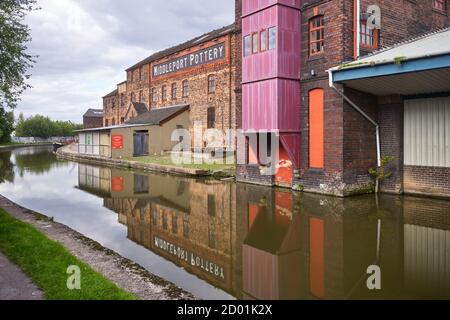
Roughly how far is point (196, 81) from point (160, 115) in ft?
13.6

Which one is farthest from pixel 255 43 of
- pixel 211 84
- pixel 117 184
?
pixel 211 84

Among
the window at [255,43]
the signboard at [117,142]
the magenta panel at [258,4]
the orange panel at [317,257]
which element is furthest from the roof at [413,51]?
the signboard at [117,142]

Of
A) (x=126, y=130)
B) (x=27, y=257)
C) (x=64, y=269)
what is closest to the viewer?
(x=64, y=269)

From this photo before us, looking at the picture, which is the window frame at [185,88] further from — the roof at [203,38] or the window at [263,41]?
the window at [263,41]

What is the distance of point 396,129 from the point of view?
38.9ft

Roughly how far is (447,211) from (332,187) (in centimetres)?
331

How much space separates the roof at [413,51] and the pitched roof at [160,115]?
17.8 meters

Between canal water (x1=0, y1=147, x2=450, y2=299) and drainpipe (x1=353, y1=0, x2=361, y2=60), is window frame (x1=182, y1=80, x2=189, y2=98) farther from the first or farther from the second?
drainpipe (x1=353, y1=0, x2=361, y2=60)

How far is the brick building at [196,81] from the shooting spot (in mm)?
23859

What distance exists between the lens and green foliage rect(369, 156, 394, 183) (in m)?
12.0

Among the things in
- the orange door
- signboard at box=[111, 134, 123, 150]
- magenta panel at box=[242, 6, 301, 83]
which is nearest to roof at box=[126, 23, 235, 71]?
signboard at box=[111, 134, 123, 150]

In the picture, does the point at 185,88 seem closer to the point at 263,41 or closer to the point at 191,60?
the point at 191,60
